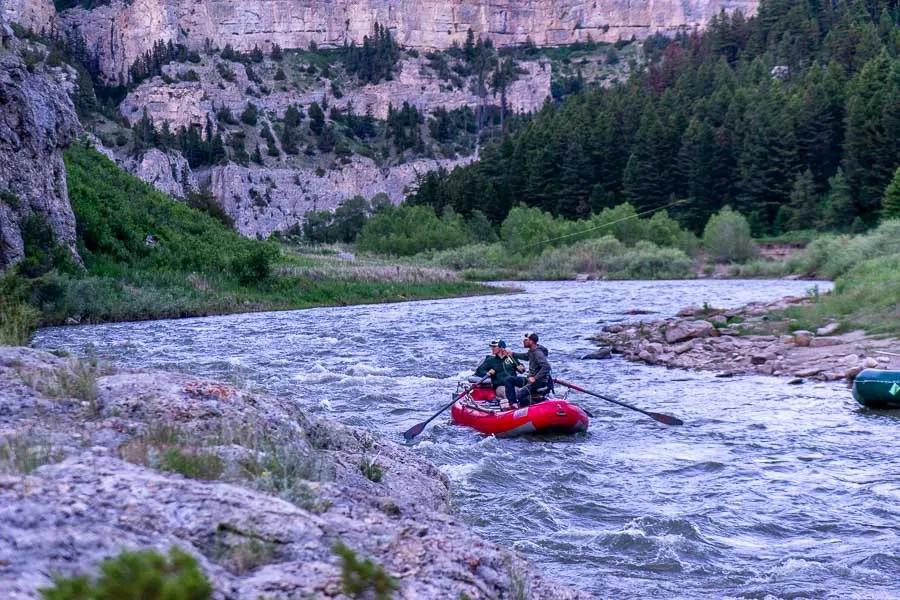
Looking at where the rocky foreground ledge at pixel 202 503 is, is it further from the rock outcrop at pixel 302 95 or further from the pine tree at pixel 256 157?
the rock outcrop at pixel 302 95

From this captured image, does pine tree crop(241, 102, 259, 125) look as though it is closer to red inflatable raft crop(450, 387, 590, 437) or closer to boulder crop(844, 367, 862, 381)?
boulder crop(844, 367, 862, 381)

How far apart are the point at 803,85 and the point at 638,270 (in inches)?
1239

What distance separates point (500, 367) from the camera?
15.4m

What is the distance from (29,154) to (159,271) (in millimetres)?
6099

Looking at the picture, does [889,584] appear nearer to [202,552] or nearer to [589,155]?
[202,552]

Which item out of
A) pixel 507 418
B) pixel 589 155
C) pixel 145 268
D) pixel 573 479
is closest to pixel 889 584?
pixel 573 479

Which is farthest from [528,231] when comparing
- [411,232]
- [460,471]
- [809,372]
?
[460,471]

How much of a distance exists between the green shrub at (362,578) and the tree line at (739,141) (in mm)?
55963

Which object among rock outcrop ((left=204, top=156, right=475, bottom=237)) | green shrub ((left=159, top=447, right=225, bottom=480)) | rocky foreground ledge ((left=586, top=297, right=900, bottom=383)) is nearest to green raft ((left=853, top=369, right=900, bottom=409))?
rocky foreground ledge ((left=586, top=297, right=900, bottom=383))

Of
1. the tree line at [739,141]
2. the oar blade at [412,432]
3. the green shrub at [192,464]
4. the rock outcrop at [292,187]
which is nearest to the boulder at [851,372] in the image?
the oar blade at [412,432]

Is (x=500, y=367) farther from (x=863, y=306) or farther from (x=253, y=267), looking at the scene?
(x=253, y=267)

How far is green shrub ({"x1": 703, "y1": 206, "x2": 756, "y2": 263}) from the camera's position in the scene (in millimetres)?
57906

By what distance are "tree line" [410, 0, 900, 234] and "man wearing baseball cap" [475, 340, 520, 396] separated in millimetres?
44981

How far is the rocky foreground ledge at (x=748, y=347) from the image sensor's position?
18.2 metres
